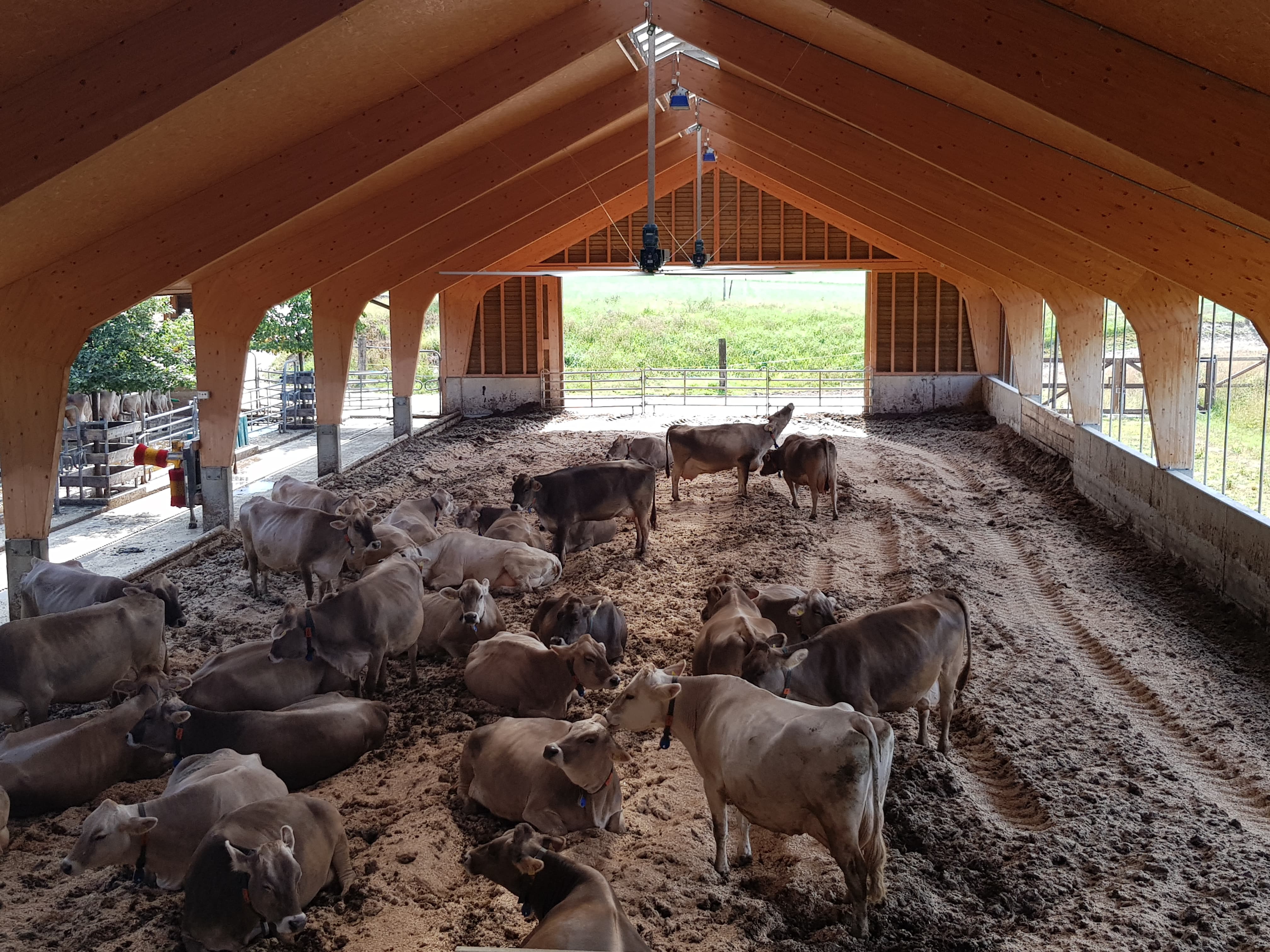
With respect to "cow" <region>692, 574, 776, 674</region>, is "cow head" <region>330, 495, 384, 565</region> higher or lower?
higher

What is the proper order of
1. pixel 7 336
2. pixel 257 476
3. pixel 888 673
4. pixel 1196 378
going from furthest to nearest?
pixel 257 476 → pixel 1196 378 → pixel 7 336 → pixel 888 673

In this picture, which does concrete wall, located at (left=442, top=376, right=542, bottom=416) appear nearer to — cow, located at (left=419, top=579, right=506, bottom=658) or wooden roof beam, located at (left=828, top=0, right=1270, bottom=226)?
cow, located at (left=419, top=579, right=506, bottom=658)

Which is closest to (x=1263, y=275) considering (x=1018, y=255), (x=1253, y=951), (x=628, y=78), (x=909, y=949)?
(x=1253, y=951)

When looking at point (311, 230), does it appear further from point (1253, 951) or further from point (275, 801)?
point (1253, 951)

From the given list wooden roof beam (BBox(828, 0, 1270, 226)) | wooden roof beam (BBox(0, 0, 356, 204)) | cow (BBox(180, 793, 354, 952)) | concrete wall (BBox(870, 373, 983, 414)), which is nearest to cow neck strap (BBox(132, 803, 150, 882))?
cow (BBox(180, 793, 354, 952))

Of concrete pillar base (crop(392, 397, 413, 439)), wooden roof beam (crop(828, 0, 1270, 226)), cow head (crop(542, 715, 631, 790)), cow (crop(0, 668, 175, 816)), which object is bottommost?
cow (crop(0, 668, 175, 816))

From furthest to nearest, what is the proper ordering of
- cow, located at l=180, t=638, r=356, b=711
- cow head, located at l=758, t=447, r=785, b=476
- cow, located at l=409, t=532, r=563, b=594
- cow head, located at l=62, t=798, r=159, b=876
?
cow head, located at l=758, t=447, r=785, b=476, cow, located at l=409, t=532, r=563, b=594, cow, located at l=180, t=638, r=356, b=711, cow head, located at l=62, t=798, r=159, b=876

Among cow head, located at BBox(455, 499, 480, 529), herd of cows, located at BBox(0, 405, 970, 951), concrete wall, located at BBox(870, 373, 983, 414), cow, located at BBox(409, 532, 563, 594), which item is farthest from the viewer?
concrete wall, located at BBox(870, 373, 983, 414)

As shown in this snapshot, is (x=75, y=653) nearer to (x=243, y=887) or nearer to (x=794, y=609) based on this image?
(x=243, y=887)

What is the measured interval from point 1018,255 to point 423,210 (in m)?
8.17

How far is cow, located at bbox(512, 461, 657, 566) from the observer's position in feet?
39.7

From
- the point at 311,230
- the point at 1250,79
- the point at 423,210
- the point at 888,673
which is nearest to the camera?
the point at 1250,79

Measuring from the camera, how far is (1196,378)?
12.4 meters

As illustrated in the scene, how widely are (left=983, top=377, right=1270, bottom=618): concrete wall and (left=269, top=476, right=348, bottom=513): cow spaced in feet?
28.1
